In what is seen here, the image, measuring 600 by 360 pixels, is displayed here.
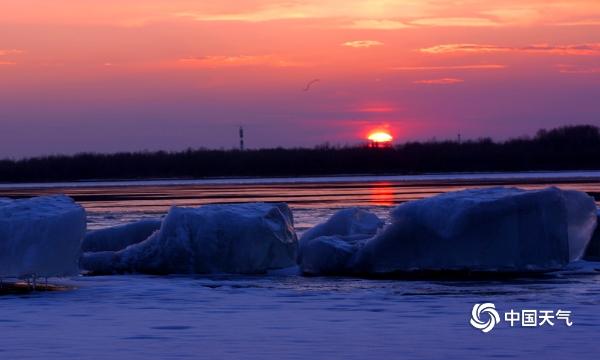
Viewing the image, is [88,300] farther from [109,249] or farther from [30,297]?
[109,249]

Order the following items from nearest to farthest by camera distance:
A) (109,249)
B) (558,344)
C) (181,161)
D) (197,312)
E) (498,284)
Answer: (558,344)
(197,312)
(498,284)
(109,249)
(181,161)

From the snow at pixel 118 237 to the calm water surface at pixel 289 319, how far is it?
2240 mm

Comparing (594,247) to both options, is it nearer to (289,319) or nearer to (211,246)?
(211,246)

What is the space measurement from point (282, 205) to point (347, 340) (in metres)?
6.28

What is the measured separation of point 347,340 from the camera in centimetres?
836

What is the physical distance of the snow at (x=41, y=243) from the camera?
1161 cm

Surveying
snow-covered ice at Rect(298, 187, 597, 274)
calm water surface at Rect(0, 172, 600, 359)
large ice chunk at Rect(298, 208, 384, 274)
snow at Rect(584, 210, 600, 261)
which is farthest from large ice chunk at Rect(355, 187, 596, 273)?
snow at Rect(584, 210, 600, 261)

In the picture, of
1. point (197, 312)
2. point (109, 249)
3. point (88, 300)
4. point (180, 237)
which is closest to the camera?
point (197, 312)

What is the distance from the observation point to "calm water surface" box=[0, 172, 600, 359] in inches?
313

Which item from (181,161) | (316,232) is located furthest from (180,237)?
(181,161)

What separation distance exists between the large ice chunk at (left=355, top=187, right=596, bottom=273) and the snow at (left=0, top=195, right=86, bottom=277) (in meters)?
3.66

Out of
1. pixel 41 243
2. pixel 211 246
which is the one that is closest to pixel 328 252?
pixel 211 246

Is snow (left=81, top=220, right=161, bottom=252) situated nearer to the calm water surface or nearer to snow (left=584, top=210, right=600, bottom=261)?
the calm water surface

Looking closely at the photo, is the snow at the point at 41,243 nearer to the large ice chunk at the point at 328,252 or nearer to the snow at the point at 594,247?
the large ice chunk at the point at 328,252
